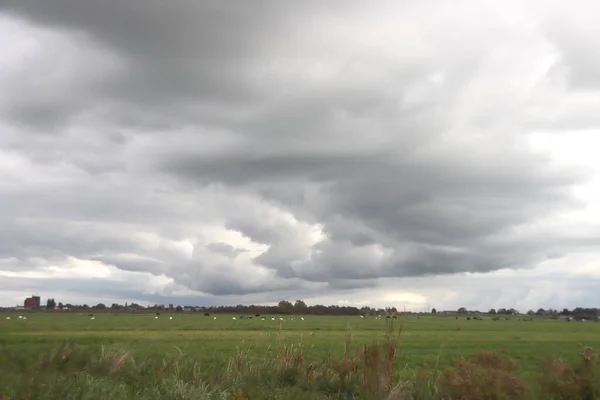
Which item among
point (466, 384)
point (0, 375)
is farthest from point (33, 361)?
point (466, 384)

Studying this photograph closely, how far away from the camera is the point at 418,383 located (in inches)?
470

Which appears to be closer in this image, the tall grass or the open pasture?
the tall grass

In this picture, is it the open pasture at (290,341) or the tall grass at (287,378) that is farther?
the open pasture at (290,341)

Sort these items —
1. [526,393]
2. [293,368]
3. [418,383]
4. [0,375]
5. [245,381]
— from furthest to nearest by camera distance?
[293,368]
[245,381]
[418,383]
[0,375]
[526,393]

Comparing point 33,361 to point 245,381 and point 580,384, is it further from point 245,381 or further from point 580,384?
point 580,384

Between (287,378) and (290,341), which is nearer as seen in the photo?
(287,378)

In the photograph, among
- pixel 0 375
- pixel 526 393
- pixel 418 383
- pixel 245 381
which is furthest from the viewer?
pixel 245 381

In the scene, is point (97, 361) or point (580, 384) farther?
point (97, 361)

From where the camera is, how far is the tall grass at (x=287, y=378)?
989 centimetres

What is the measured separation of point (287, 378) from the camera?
13688mm

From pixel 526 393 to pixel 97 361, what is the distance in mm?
8995

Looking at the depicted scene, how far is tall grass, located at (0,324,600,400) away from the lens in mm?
9891

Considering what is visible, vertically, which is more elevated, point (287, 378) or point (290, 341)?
point (290, 341)

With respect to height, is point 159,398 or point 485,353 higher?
point 485,353
